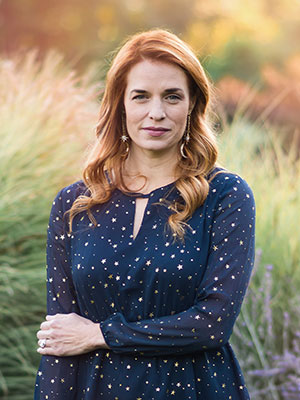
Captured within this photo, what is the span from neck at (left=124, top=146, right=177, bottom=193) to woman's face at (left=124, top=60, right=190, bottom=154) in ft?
0.20

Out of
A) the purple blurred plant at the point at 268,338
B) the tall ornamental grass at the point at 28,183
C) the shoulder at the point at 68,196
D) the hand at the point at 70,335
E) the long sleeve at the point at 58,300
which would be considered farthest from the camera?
the tall ornamental grass at the point at 28,183

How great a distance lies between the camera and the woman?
198 cm

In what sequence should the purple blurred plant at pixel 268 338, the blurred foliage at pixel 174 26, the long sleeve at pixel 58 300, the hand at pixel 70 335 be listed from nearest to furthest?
1. the hand at pixel 70 335
2. the long sleeve at pixel 58 300
3. the purple blurred plant at pixel 268 338
4. the blurred foliage at pixel 174 26

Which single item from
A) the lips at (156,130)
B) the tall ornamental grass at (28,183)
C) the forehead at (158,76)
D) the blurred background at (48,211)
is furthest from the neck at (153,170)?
the tall ornamental grass at (28,183)

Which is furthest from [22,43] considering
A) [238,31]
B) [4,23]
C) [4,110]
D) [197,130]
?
[197,130]

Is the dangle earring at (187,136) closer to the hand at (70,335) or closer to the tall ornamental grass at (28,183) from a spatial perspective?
the hand at (70,335)

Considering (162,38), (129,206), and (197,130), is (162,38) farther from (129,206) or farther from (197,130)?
(129,206)

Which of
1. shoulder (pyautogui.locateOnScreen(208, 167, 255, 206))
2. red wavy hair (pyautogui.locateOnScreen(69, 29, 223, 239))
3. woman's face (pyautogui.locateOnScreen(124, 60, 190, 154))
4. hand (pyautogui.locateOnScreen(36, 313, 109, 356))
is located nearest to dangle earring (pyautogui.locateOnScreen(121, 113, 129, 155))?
red wavy hair (pyautogui.locateOnScreen(69, 29, 223, 239))

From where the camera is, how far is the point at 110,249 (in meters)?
2.11

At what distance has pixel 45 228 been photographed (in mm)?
3885

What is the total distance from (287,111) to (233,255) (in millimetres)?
9216

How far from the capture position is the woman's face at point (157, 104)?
6.89 feet

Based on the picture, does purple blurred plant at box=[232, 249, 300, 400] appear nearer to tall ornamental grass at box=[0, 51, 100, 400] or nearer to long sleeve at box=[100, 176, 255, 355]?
tall ornamental grass at box=[0, 51, 100, 400]

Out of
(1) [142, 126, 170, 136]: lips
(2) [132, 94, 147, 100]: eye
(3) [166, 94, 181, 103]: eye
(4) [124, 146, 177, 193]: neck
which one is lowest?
(4) [124, 146, 177, 193]: neck
